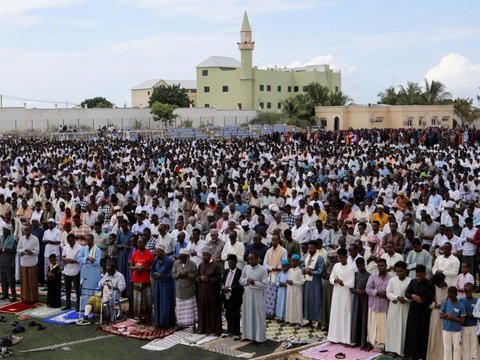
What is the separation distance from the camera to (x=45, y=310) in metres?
11.4

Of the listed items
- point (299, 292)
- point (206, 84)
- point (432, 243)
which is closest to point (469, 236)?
point (432, 243)

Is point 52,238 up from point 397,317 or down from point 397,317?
up

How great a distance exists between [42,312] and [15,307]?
621mm

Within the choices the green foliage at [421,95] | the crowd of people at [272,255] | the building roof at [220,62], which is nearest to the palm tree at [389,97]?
the green foliage at [421,95]

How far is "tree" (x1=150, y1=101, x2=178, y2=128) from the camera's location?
2371 inches

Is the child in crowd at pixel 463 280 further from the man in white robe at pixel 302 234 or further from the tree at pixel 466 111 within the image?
the tree at pixel 466 111

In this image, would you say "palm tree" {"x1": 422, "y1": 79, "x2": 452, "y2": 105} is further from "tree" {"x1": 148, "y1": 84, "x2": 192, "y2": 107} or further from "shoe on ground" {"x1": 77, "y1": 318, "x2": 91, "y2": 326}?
"shoe on ground" {"x1": 77, "y1": 318, "x2": 91, "y2": 326}

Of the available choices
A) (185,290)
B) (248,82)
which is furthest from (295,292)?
(248,82)

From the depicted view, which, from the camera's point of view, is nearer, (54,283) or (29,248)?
(54,283)

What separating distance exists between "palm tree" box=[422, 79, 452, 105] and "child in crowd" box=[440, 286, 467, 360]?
53.3 m

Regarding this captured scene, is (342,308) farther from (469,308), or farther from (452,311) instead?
(469,308)

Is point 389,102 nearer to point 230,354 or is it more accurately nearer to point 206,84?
point 206,84

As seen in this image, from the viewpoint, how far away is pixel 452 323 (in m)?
8.09

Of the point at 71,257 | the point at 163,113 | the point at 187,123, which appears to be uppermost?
the point at 163,113
